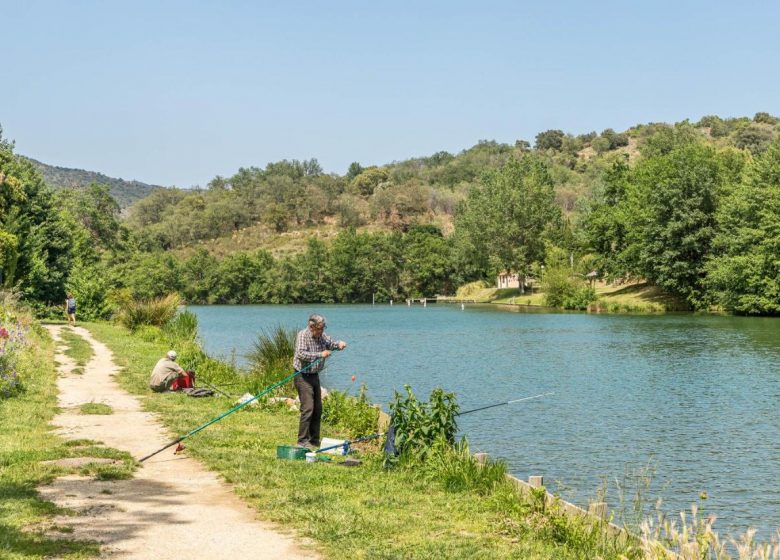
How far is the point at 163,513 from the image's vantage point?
832 centimetres

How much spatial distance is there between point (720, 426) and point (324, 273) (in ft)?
352

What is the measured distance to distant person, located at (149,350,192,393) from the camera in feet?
59.7

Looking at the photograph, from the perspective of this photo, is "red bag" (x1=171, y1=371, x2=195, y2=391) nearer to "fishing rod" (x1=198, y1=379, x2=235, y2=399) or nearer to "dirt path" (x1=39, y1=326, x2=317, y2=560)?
"fishing rod" (x1=198, y1=379, x2=235, y2=399)

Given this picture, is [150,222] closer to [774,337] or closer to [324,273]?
[324,273]

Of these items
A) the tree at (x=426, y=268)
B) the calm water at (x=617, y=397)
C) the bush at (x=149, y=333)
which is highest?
the tree at (x=426, y=268)

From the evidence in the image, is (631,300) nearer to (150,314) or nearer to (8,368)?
(150,314)

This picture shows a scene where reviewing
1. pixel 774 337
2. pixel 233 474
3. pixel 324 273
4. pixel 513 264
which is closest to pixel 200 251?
pixel 324 273

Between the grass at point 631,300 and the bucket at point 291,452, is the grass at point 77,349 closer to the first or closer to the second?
the bucket at point 291,452

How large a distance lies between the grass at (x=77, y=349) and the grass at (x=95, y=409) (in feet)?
18.9

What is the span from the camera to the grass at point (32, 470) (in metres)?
7.01

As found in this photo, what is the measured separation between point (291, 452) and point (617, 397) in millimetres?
13900

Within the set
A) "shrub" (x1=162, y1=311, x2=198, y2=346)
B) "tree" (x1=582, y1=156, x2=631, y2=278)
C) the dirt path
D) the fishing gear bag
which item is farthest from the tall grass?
"tree" (x1=582, y1=156, x2=631, y2=278)

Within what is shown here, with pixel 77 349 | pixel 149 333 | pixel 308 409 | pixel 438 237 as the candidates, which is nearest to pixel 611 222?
pixel 438 237

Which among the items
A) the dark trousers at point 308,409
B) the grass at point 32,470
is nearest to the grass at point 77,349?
the grass at point 32,470
